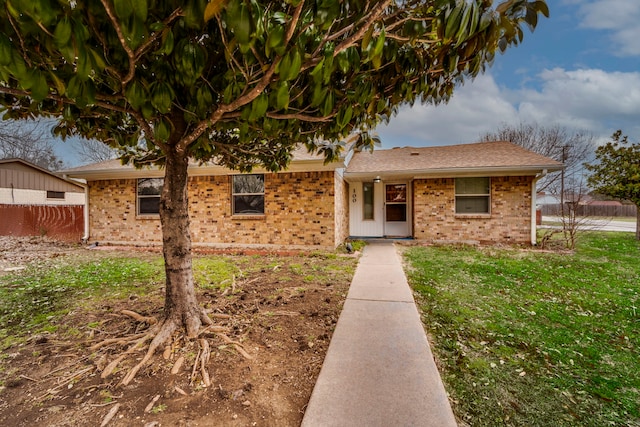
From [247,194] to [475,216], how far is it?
757cm

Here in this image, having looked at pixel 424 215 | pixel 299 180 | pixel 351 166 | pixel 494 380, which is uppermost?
pixel 351 166

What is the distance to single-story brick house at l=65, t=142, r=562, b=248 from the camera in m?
8.44

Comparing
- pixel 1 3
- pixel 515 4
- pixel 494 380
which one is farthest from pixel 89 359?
pixel 515 4

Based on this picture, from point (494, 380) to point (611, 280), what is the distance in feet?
16.6

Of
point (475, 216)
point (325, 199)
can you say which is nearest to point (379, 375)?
point (325, 199)

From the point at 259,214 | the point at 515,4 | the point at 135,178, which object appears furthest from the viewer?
the point at 135,178

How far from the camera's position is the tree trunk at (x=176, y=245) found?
3023 mm

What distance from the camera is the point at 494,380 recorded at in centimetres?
233

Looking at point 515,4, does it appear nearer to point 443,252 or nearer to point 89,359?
point 89,359

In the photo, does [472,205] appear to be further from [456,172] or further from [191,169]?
[191,169]

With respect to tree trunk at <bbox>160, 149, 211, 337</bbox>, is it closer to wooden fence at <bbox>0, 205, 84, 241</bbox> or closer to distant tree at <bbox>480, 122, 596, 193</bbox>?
wooden fence at <bbox>0, 205, 84, 241</bbox>

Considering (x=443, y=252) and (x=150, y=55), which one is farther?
(x=443, y=252)

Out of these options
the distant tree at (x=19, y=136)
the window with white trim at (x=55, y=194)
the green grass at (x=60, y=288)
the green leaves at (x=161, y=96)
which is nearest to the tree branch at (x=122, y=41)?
the green leaves at (x=161, y=96)

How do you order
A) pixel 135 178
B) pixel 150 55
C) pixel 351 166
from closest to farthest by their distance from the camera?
pixel 150 55 → pixel 135 178 → pixel 351 166
